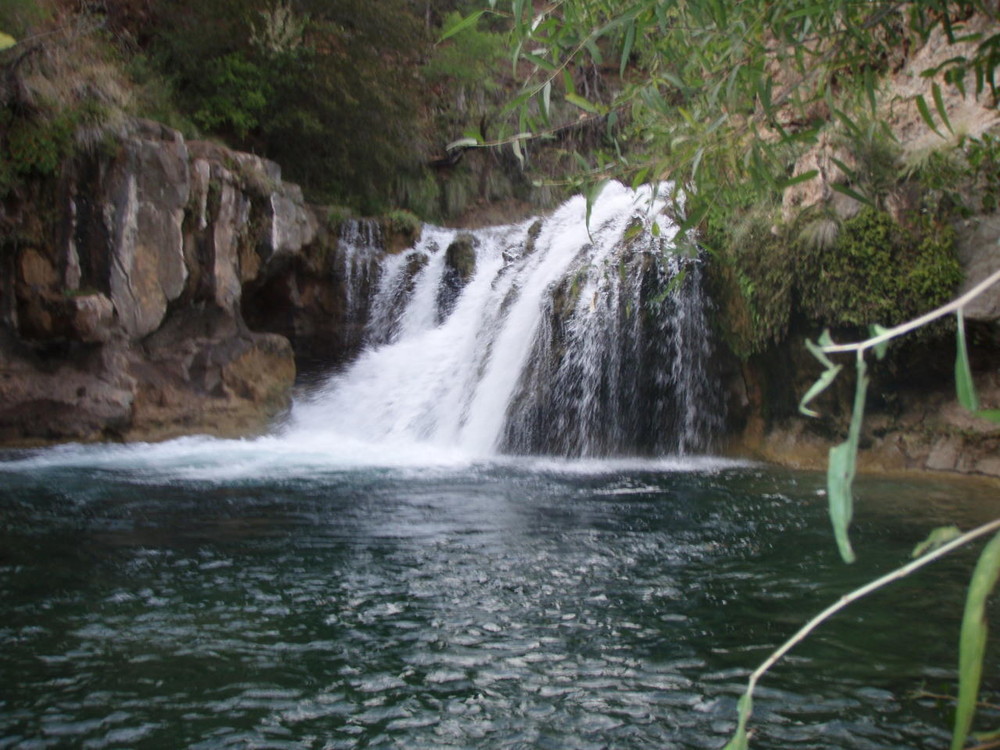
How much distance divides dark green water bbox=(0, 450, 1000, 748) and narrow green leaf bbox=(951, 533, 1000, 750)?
204 cm

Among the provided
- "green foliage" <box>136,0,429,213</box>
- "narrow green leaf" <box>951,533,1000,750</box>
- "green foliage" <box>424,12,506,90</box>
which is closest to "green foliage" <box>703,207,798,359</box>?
"green foliage" <box>136,0,429,213</box>

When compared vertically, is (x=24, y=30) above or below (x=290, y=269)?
above

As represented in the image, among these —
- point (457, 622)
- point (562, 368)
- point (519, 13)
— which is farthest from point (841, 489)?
point (562, 368)

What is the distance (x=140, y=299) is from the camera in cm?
1086

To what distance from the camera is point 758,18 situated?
3199 millimetres

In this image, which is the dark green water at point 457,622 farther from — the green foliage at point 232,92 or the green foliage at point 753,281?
the green foliage at point 232,92

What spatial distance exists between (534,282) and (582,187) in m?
8.65

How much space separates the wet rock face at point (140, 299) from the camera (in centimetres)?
1023

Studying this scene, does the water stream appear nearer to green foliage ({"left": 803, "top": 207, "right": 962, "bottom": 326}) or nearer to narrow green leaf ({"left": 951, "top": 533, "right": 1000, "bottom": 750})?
narrow green leaf ({"left": 951, "top": 533, "right": 1000, "bottom": 750})

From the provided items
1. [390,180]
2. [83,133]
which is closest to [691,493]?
[83,133]

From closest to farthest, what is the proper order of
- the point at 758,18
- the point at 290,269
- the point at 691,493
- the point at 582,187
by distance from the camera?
the point at 758,18
the point at 582,187
the point at 691,493
the point at 290,269

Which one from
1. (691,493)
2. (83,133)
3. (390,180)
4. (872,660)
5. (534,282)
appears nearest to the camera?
(872,660)

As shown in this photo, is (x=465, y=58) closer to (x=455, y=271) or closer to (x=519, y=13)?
(x=455, y=271)

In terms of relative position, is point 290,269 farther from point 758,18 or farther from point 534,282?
point 758,18
